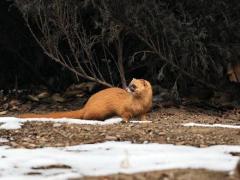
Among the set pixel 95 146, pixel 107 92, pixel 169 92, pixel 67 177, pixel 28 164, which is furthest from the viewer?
pixel 169 92

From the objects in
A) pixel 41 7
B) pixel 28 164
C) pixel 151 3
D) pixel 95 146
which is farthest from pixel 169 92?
pixel 28 164

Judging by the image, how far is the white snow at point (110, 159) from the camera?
498 cm

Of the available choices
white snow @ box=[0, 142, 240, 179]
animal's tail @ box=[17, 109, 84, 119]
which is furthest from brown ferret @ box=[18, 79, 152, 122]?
white snow @ box=[0, 142, 240, 179]

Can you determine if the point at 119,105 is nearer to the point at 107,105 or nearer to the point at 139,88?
the point at 107,105

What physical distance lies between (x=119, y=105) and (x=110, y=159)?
3.54 metres

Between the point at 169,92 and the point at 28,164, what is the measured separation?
5697 mm

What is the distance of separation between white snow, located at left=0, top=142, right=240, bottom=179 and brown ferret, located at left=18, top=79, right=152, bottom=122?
104 inches

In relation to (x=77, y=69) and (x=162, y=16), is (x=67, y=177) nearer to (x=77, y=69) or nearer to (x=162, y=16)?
(x=162, y=16)

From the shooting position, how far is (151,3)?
952 centimetres

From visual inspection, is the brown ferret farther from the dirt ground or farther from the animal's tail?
the dirt ground

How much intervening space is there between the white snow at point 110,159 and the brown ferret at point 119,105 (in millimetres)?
2638

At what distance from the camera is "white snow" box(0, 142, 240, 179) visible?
196 inches

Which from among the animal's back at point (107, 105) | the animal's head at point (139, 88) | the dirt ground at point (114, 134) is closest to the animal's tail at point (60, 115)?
the animal's back at point (107, 105)

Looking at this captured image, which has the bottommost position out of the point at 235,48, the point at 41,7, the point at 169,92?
the point at 169,92
